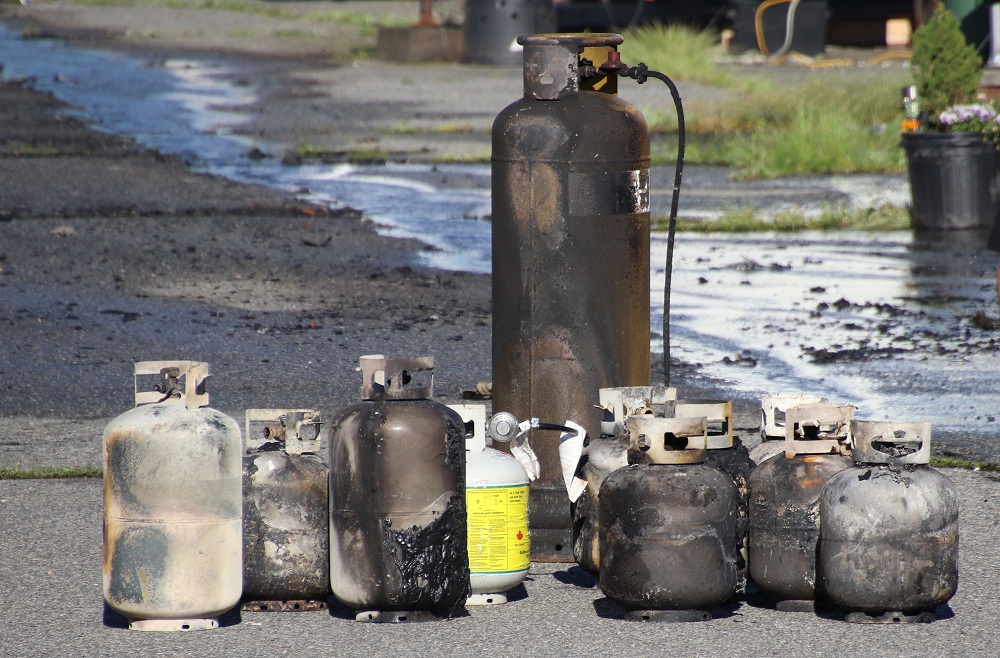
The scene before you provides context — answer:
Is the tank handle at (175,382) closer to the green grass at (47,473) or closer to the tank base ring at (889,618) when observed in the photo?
the green grass at (47,473)

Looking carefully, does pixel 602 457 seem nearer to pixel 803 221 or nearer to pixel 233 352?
pixel 233 352

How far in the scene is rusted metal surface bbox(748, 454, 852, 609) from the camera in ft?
16.2

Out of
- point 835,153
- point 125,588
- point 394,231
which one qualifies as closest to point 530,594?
point 125,588

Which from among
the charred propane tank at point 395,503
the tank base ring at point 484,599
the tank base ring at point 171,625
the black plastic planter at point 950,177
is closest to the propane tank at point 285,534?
the charred propane tank at point 395,503

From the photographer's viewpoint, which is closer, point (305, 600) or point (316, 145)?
point (305, 600)

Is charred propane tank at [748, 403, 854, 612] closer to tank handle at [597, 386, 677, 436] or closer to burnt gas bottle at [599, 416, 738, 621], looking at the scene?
burnt gas bottle at [599, 416, 738, 621]

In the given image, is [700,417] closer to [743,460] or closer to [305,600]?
[743,460]

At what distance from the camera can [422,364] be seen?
4879mm

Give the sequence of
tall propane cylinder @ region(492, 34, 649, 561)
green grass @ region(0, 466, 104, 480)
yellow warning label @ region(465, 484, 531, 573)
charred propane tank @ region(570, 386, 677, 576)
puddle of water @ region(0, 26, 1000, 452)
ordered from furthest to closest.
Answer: puddle of water @ region(0, 26, 1000, 452), green grass @ region(0, 466, 104, 480), tall propane cylinder @ region(492, 34, 649, 561), charred propane tank @ region(570, 386, 677, 576), yellow warning label @ region(465, 484, 531, 573)

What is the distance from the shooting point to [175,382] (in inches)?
195

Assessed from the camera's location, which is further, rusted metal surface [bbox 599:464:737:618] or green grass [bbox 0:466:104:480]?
green grass [bbox 0:466:104:480]

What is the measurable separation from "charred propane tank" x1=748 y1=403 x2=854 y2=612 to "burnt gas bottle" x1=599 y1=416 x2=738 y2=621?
13cm

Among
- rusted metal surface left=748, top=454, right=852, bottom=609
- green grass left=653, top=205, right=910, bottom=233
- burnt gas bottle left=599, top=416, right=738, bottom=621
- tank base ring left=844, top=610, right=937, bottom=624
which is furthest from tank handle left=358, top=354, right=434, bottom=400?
green grass left=653, top=205, right=910, bottom=233

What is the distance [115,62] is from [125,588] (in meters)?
30.3
